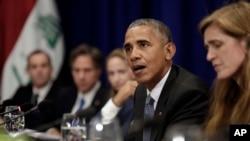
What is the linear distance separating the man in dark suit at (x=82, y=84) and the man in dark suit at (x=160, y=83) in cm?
163

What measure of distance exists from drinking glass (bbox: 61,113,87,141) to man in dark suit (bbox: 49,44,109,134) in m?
1.70

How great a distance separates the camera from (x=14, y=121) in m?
2.43

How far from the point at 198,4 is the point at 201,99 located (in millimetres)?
1727

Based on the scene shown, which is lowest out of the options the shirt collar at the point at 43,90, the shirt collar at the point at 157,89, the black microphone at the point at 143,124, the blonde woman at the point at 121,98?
the black microphone at the point at 143,124

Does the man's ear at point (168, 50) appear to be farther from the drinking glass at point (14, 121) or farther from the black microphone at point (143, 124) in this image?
the drinking glass at point (14, 121)

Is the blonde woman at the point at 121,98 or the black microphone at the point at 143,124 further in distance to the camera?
the blonde woman at the point at 121,98

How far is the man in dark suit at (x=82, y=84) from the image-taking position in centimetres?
423

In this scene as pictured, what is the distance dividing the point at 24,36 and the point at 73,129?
2.89 m

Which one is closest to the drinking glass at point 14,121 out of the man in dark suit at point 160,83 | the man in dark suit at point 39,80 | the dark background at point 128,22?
the man in dark suit at point 160,83

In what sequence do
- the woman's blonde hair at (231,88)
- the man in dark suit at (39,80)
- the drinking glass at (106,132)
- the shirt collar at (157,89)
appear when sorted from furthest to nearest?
the man in dark suit at (39,80), the shirt collar at (157,89), the woman's blonde hair at (231,88), the drinking glass at (106,132)

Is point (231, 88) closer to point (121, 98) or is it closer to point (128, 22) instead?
point (121, 98)

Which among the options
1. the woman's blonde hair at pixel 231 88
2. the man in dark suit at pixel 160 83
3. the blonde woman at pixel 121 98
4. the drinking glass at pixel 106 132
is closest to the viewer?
the drinking glass at pixel 106 132

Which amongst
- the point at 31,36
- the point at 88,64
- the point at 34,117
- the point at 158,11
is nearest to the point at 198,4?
the point at 158,11

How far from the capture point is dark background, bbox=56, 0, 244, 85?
407 centimetres
